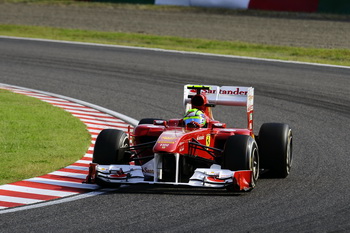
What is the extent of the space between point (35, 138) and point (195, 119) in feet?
11.5

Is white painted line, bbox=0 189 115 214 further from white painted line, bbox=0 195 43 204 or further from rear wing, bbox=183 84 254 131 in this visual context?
rear wing, bbox=183 84 254 131

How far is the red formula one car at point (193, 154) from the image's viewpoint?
365 inches

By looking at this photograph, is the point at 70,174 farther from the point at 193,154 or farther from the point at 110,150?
the point at 193,154

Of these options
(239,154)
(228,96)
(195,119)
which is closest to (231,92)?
(228,96)

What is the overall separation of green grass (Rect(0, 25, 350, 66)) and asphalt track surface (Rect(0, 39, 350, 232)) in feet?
5.20

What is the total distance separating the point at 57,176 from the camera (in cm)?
1013

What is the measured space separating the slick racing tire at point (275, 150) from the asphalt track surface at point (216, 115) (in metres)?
0.23

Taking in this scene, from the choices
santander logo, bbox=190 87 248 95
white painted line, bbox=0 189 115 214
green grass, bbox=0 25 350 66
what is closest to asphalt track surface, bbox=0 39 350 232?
white painted line, bbox=0 189 115 214

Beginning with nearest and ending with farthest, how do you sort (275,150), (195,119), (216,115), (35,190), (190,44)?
(35,190)
(195,119)
(275,150)
(216,115)
(190,44)

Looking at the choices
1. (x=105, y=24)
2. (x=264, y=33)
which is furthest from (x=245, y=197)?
(x=105, y=24)

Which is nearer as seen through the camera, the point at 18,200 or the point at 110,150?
the point at 18,200

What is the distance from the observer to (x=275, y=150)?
10.3 m

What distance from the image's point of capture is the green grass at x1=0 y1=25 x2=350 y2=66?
24.2 metres

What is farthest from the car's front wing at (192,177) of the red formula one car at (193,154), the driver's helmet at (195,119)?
the driver's helmet at (195,119)
